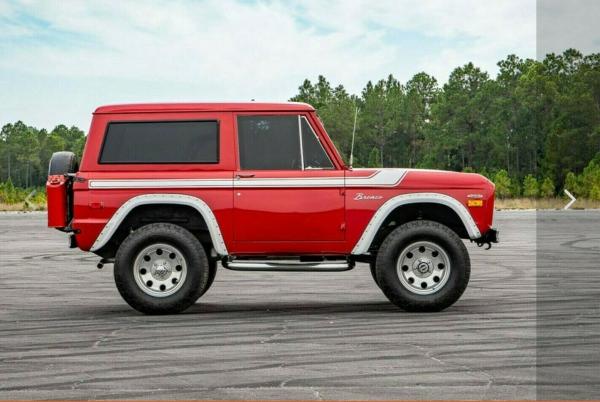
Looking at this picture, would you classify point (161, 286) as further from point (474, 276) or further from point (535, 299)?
point (474, 276)

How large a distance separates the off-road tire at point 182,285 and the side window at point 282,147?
3.51 ft

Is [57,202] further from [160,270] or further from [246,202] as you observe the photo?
[246,202]

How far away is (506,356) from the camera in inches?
311

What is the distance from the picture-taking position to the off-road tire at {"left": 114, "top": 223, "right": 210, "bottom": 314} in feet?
35.2

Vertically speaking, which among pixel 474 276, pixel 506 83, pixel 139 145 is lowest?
pixel 474 276

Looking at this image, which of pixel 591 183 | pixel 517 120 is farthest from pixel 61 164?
pixel 517 120

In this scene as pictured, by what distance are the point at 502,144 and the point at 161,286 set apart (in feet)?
349

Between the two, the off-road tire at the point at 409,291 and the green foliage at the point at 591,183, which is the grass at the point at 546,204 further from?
the off-road tire at the point at 409,291

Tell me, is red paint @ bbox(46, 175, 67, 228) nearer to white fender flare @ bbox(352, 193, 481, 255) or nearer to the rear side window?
the rear side window

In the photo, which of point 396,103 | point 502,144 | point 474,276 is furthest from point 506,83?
point 474,276

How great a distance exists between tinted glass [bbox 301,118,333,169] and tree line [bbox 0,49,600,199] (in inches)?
2730

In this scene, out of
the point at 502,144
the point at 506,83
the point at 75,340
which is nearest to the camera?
the point at 75,340

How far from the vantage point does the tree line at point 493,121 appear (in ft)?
334

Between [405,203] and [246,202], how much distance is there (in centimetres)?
171
